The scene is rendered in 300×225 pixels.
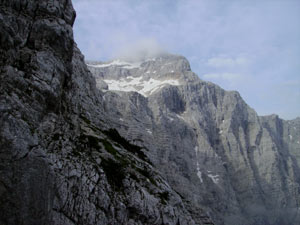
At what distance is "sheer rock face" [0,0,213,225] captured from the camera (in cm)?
2406

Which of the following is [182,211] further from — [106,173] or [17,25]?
[17,25]

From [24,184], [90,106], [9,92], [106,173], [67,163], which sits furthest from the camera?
[90,106]

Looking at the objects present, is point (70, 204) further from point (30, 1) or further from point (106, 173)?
point (30, 1)

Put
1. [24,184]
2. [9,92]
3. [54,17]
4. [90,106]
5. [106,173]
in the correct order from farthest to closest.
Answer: [90,106] < [54,17] < [106,173] < [9,92] < [24,184]

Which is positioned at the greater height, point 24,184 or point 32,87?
point 32,87

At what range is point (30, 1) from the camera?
3856cm

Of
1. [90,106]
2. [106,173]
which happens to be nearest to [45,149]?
[106,173]

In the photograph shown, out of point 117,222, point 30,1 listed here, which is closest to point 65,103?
point 30,1

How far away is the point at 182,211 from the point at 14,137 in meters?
26.0

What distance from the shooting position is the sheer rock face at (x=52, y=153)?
2406cm

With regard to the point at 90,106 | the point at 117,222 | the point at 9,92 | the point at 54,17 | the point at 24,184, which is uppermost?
the point at 54,17

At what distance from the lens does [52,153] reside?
28.9 metres

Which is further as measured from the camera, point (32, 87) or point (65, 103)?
point (65, 103)

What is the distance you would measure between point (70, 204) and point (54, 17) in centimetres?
2519
